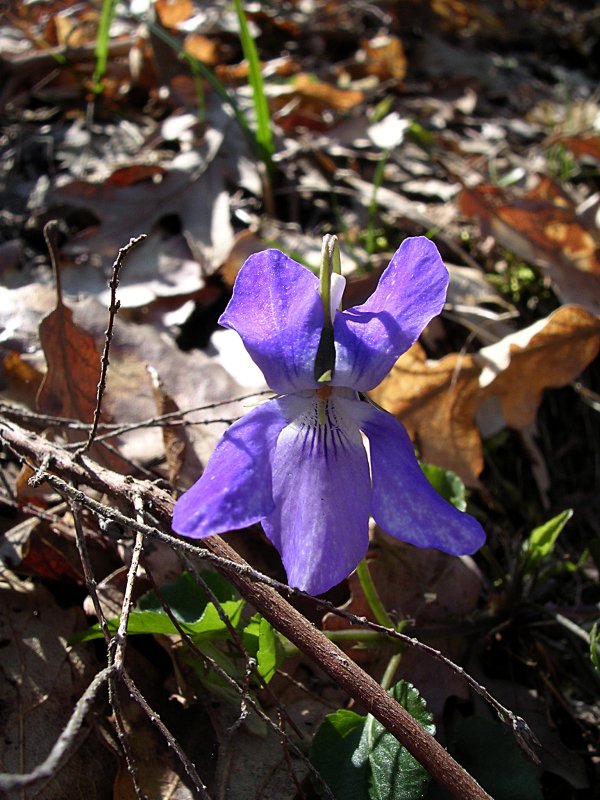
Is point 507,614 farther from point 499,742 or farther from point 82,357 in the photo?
point 82,357

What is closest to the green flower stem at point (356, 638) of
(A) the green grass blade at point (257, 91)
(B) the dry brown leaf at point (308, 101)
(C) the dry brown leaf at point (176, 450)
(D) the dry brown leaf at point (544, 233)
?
(C) the dry brown leaf at point (176, 450)

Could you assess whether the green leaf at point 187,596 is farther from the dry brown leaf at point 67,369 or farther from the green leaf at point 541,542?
the green leaf at point 541,542

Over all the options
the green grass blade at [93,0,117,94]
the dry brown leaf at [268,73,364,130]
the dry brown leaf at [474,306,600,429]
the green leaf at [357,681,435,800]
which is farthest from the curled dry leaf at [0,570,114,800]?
the dry brown leaf at [268,73,364,130]

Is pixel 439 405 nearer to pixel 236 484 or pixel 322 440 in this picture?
pixel 322 440

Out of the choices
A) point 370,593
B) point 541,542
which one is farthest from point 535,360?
point 370,593

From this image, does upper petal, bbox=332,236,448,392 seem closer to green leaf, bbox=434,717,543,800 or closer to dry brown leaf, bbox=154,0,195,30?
green leaf, bbox=434,717,543,800

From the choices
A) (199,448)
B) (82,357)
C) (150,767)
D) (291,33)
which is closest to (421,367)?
(199,448)
